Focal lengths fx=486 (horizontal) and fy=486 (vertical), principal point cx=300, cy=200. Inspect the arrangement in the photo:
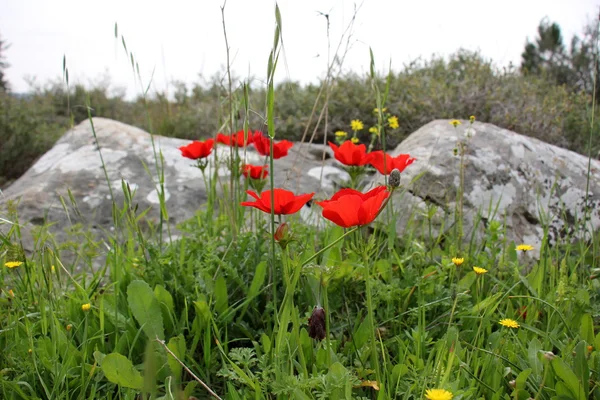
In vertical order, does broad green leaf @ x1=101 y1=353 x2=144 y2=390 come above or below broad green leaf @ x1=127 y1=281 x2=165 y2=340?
below

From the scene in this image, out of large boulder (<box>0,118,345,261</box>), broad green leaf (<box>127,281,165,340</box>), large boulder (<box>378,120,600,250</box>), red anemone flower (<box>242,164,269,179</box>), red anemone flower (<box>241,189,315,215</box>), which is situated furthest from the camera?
large boulder (<box>0,118,345,261</box>)

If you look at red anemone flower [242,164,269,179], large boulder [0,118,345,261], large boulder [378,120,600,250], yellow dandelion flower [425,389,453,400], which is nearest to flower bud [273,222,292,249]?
yellow dandelion flower [425,389,453,400]

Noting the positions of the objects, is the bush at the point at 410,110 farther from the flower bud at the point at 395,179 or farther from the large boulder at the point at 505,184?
the flower bud at the point at 395,179

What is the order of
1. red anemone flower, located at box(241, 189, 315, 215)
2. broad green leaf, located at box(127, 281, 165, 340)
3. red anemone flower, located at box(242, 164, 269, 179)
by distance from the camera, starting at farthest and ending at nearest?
red anemone flower, located at box(242, 164, 269, 179), broad green leaf, located at box(127, 281, 165, 340), red anemone flower, located at box(241, 189, 315, 215)

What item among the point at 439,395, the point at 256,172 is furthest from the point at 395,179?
the point at 256,172

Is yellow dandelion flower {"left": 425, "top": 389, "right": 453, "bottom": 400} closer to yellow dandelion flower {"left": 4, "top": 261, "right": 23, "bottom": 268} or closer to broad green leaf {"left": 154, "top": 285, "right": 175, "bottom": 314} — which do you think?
broad green leaf {"left": 154, "top": 285, "right": 175, "bottom": 314}

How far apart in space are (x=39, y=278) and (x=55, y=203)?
4.80ft

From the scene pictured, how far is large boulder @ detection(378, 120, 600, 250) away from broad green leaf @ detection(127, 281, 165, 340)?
1227 mm

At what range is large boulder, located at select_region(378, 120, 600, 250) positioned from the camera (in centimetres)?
231

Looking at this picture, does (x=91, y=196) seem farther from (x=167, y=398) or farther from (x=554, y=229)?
(x=554, y=229)

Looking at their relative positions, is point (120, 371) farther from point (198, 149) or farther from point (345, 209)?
point (198, 149)

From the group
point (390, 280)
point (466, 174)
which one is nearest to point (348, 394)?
point (390, 280)

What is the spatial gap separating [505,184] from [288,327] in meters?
1.57

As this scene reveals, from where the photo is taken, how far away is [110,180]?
2.99 metres
